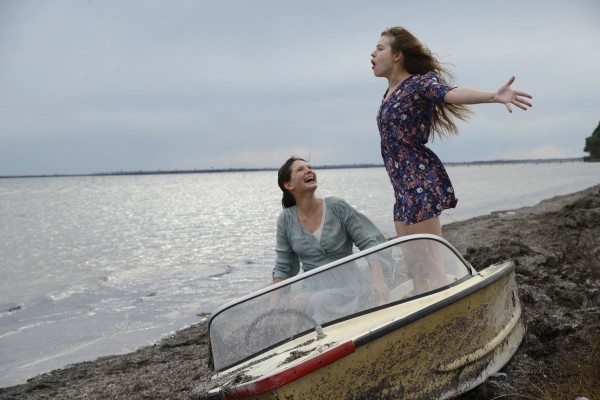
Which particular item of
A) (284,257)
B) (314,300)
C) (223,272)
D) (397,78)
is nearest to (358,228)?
(284,257)

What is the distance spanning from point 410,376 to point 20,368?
5678 millimetres

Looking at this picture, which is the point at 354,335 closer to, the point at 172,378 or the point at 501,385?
the point at 501,385

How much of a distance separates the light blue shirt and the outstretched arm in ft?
3.54

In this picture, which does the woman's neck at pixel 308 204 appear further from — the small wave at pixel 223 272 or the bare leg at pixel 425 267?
the small wave at pixel 223 272

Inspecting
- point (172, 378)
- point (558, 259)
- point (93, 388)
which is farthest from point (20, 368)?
point (558, 259)

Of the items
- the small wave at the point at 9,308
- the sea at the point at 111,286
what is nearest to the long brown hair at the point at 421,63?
the sea at the point at 111,286

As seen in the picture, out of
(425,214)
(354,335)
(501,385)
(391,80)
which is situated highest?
(391,80)

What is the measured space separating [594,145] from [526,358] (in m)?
106

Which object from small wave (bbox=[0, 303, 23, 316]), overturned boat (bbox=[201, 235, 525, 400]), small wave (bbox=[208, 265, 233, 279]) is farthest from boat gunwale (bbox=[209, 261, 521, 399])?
small wave (bbox=[208, 265, 233, 279])

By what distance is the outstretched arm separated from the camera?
3711mm

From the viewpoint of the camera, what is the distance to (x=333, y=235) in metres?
4.49

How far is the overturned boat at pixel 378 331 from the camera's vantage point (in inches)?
120

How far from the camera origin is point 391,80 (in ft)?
14.8

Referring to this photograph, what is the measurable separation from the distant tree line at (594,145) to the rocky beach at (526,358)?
98.2 meters
